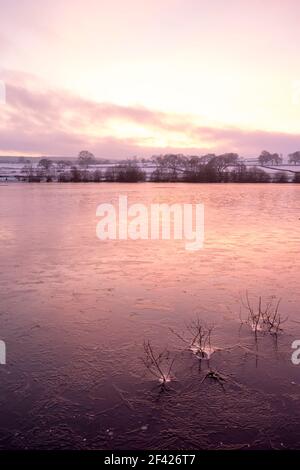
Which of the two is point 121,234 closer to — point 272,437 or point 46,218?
point 46,218

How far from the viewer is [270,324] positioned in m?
5.57

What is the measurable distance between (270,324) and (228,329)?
64 centimetres

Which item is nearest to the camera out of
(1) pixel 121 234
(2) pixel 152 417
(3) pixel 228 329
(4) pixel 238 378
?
(2) pixel 152 417

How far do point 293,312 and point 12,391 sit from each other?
14.1 ft

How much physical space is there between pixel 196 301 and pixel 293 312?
159 centimetres

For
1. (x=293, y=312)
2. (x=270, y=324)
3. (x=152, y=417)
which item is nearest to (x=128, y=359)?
(x=152, y=417)

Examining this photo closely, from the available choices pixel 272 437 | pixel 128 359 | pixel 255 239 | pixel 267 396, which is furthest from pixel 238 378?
pixel 255 239

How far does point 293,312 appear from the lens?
6.09 metres

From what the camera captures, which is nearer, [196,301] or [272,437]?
[272,437]

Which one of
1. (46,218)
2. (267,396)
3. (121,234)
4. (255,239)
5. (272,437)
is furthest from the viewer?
(46,218)
